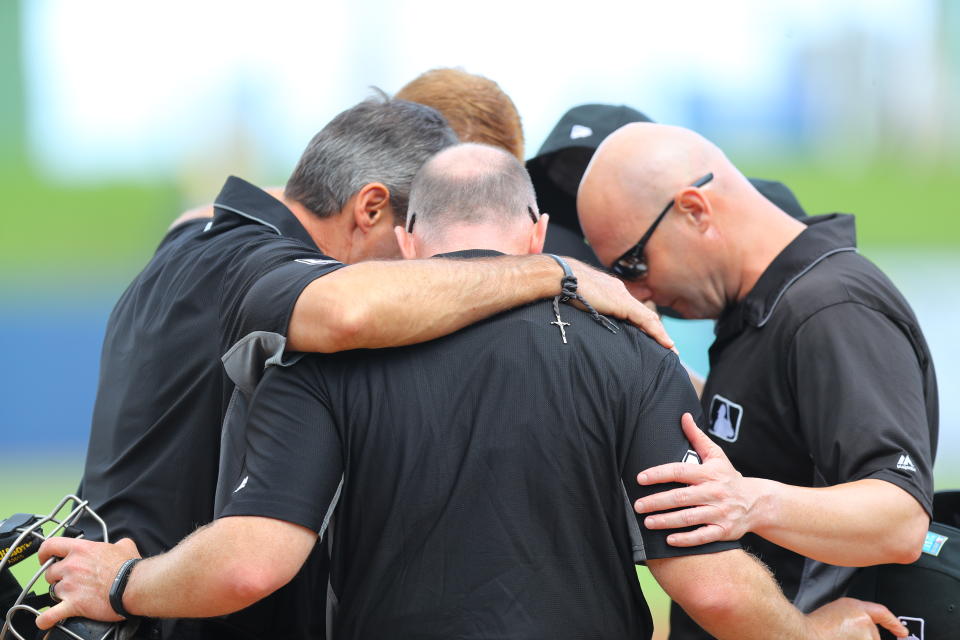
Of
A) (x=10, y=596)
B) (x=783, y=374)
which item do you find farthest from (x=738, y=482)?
(x=10, y=596)

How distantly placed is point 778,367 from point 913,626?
0.69 m

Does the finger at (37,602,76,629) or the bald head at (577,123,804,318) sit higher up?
the bald head at (577,123,804,318)

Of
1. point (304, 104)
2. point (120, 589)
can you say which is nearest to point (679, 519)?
point (120, 589)

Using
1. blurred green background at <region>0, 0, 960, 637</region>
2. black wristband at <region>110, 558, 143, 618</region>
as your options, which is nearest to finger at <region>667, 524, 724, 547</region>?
black wristband at <region>110, 558, 143, 618</region>

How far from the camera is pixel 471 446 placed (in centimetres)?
204

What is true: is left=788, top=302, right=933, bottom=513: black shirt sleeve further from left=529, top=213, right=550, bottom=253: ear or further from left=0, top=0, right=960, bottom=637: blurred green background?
left=0, top=0, right=960, bottom=637: blurred green background

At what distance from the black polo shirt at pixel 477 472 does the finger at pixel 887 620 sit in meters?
0.74

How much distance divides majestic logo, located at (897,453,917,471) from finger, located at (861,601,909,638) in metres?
0.38

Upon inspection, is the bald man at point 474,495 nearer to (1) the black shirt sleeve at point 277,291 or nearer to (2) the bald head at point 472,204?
(1) the black shirt sleeve at point 277,291

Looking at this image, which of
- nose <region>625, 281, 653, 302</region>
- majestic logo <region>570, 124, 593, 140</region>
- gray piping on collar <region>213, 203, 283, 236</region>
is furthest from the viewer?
majestic logo <region>570, 124, 593, 140</region>

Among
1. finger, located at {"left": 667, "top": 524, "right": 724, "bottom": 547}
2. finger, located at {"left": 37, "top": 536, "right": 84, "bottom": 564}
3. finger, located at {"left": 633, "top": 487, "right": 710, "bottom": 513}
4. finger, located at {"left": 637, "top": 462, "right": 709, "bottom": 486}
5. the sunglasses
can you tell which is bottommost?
finger, located at {"left": 37, "top": 536, "right": 84, "bottom": 564}

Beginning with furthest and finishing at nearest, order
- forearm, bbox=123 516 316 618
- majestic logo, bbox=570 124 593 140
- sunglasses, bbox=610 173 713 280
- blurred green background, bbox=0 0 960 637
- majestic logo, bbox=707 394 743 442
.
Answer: blurred green background, bbox=0 0 960 637, majestic logo, bbox=570 124 593 140, sunglasses, bbox=610 173 713 280, majestic logo, bbox=707 394 743 442, forearm, bbox=123 516 316 618

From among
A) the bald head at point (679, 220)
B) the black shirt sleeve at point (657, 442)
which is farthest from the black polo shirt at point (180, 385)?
the bald head at point (679, 220)

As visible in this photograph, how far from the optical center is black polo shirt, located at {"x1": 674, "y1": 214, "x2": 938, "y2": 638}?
94.5 inches
